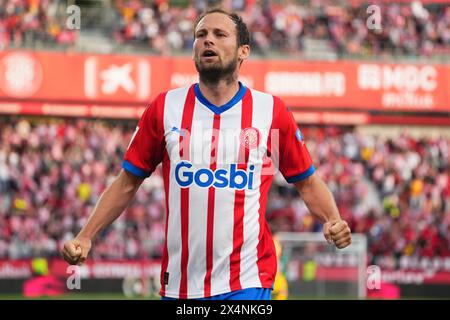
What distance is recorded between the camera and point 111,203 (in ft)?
17.8

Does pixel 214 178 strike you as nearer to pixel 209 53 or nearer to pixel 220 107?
pixel 220 107

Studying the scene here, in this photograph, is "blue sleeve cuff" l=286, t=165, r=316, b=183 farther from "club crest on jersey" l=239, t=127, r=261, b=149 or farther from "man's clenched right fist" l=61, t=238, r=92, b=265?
"man's clenched right fist" l=61, t=238, r=92, b=265

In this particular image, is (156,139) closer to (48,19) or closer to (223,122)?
(223,122)

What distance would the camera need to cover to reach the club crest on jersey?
5.34m

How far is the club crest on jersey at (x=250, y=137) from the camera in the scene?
5340mm

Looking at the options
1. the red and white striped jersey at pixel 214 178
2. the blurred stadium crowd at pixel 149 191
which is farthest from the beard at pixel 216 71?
the blurred stadium crowd at pixel 149 191

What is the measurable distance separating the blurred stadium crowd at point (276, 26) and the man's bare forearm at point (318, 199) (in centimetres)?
2116

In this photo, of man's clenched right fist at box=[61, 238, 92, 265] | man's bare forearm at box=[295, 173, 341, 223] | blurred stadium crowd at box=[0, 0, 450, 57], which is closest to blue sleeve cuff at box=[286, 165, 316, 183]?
man's bare forearm at box=[295, 173, 341, 223]

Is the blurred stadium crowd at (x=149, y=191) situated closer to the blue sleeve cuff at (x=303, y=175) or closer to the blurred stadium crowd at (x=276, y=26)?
the blurred stadium crowd at (x=276, y=26)

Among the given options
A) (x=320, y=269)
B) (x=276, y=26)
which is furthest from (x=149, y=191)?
(x=276, y=26)

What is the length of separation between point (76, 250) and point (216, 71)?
1.08 metres

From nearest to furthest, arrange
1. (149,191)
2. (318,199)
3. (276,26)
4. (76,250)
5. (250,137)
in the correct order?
(76,250) → (250,137) → (318,199) → (149,191) → (276,26)
